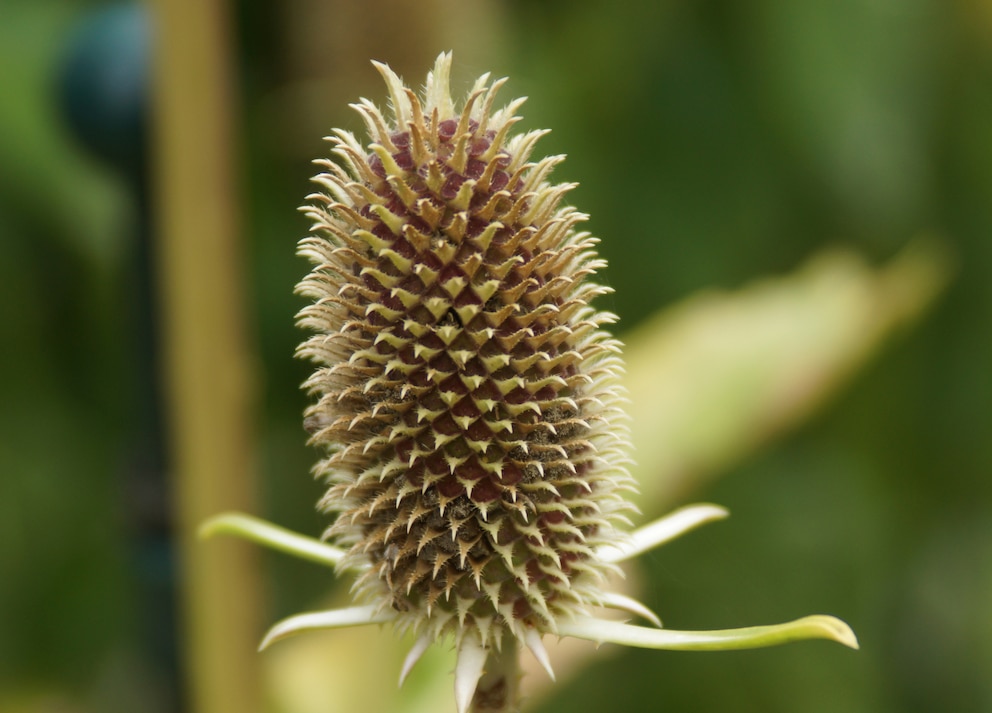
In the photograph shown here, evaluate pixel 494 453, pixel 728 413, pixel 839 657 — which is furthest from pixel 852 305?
pixel 494 453

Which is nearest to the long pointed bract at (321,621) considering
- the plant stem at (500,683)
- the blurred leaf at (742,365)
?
the plant stem at (500,683)

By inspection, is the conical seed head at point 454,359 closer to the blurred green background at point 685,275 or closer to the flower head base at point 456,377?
the flower head base at point 456,377

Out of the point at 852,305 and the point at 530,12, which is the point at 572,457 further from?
the point at 530,12

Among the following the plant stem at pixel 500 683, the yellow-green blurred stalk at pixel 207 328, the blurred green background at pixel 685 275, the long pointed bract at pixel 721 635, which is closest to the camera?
the long pointed bract at pixel 721 635

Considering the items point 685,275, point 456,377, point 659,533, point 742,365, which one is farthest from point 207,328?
point 685,275

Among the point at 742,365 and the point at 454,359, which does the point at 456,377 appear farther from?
the point at 742,365

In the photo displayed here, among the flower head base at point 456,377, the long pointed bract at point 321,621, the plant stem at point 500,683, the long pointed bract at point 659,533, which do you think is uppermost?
the flower head base at point 456,377

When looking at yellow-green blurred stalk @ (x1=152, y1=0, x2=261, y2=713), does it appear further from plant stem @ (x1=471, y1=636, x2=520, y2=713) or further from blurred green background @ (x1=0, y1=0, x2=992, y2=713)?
blurred green background @ (x1=0, y1=0, x2=992, y2=713)
